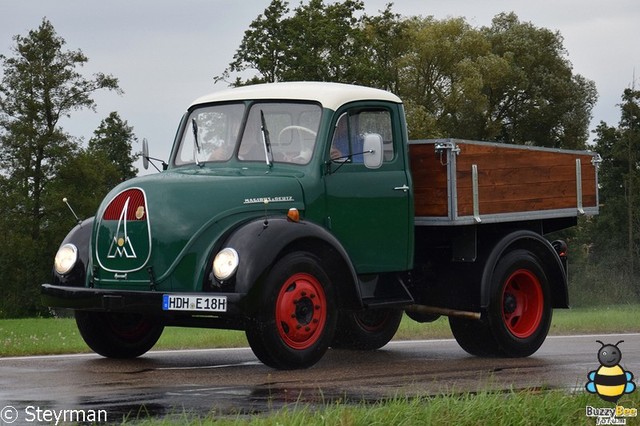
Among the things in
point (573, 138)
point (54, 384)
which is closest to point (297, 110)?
point (54, 384)

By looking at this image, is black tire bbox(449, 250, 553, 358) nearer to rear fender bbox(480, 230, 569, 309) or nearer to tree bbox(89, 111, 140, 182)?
rear fender bbox(480, 230, 569, 309)

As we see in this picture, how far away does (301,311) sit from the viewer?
11.2 m

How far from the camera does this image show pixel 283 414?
24.9 ft

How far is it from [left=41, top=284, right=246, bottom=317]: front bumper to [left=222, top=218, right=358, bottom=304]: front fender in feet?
0.59

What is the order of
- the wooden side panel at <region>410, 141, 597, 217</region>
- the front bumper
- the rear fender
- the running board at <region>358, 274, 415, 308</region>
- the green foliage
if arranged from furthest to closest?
1. the green foliage
2. the rear fender
3. the wooden side panel at <region>410, 141, 597, 217</region>
4. the running board at <region>358, 274, 415, 308</region>
5. the front bumper

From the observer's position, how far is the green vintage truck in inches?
434

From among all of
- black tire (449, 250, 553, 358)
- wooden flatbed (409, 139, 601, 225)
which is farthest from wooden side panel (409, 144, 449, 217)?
black tire (449, 250, 553, 358)

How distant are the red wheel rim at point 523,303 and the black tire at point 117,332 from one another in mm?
3670

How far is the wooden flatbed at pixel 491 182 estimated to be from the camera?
12898mm

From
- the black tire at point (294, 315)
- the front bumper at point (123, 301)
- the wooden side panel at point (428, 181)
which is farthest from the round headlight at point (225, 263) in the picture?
the wooden side panel at point (428, 181)

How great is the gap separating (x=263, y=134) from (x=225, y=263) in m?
1.92

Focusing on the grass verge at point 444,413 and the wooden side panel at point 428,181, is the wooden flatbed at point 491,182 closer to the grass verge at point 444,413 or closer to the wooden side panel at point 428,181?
the wooden side panel at point 428,181

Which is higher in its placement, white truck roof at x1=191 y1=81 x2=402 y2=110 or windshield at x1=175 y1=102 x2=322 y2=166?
white truck roof at x1=191 y1=81 x2=402 y2=110

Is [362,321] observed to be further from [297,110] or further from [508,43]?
[508,43]
